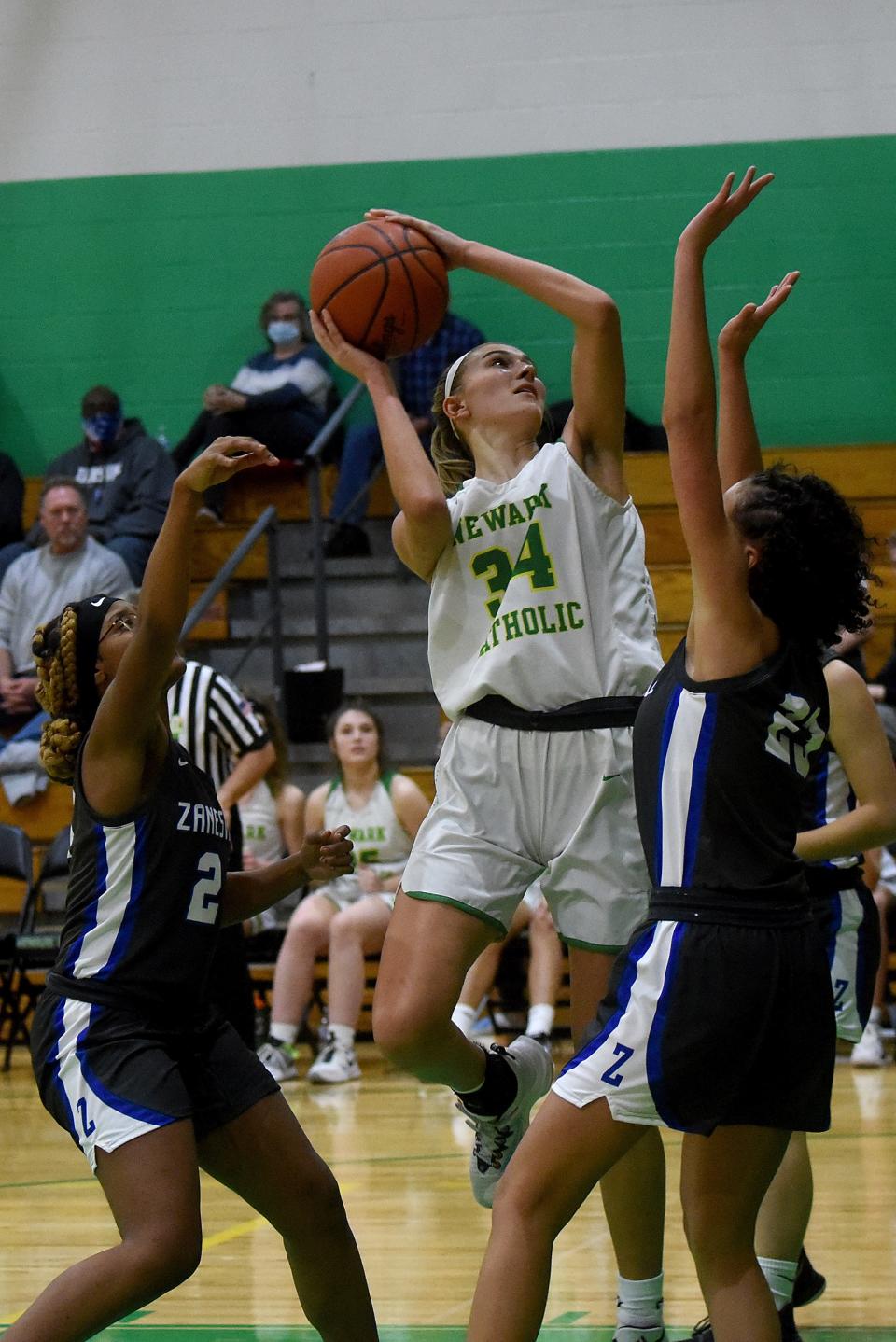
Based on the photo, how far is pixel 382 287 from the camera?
3.56m

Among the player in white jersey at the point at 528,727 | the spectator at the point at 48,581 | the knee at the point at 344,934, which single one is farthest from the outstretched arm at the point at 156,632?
the spectator at the point at 48,581

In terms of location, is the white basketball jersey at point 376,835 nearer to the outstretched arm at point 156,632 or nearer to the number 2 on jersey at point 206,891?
the number 2 on jersey at point 206,891

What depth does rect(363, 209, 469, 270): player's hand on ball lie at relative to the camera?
3.58m

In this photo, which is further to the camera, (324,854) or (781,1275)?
(781,1275)

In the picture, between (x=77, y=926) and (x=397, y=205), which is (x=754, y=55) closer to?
(x=397, y=205)

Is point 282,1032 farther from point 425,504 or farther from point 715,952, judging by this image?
point 715,952

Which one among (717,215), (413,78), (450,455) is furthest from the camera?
(413,78)

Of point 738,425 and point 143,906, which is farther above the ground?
point 738,425

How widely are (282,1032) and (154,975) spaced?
472 cm

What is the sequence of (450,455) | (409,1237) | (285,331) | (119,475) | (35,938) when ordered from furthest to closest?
(285,331) < (119,475) < (35,938) < (409,1237) < (450,455)

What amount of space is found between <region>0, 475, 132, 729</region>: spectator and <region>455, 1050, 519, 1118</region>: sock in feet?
20.0

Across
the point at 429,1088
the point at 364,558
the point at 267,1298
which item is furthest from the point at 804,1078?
the point at 364,558

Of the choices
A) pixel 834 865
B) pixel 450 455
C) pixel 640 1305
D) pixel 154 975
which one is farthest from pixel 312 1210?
pixel 450 455

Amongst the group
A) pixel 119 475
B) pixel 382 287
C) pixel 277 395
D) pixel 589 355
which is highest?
pixel 277 395
